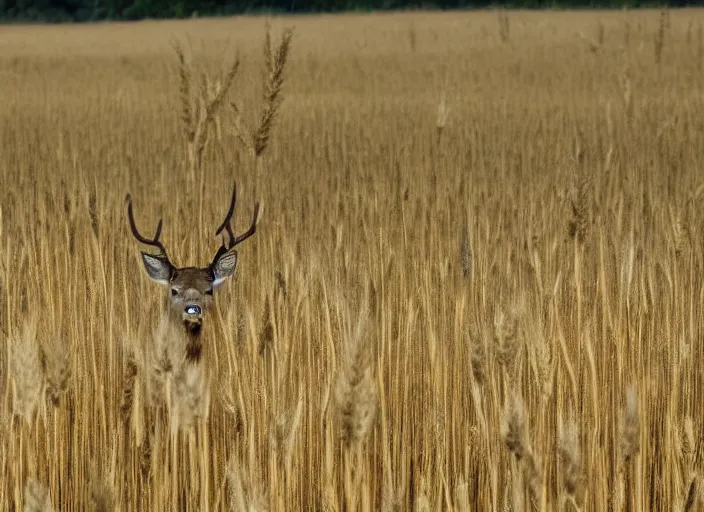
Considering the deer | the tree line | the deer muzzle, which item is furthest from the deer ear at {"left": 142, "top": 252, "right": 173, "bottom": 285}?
the tree line

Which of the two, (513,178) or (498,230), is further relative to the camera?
(513,178)

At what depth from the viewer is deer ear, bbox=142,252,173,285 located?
80.1 inches

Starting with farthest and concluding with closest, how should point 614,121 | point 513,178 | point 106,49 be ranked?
1. point 106,49
2. point 614,121
3. point 513,178

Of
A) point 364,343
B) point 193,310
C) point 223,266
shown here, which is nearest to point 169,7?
point 223,266

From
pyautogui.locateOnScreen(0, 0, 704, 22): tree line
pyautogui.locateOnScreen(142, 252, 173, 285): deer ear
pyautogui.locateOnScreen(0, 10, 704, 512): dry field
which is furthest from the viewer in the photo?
pyautogui.locateOnScreen(0, 0, 704, 22): tree line

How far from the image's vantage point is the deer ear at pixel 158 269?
2.04m

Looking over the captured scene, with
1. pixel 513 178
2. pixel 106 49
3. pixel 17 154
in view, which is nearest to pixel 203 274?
pixel 513 178

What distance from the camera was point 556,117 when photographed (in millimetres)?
5531

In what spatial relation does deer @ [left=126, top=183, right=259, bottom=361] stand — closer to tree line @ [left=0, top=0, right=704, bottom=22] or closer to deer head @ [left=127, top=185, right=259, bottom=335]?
deer head @ [left=127, top=185, right=259, bottom=335]

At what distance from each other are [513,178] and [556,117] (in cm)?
186

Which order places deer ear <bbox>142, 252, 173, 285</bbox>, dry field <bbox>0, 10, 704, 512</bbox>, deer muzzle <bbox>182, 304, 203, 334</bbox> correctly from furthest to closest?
deer ear <bbox>142, 252, 173, 285</bbox>
deer muzzle <bbox>182, 304, 203, 334</bbox>
dry field <bbox>0, 10, 704, 512</bbox>

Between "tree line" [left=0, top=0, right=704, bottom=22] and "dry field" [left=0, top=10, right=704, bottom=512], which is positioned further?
"tree line" [left=0, top=0, right=704, bottom=22]

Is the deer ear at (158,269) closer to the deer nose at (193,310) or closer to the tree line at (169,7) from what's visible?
the deer nose at (193,310)

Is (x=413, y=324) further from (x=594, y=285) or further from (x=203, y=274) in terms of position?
(x=594, y=285)
